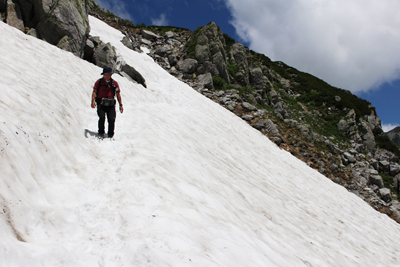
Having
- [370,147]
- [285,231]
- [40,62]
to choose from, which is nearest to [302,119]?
[370,147]

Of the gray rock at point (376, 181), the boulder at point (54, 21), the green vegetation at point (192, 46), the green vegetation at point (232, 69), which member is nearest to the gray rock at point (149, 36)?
the green vegetation at point (192, 46)

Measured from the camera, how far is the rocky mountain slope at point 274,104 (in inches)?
640

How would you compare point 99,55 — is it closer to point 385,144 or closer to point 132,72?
point 132,72

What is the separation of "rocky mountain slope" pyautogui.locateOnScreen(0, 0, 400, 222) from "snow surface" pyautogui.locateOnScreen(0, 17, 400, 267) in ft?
14.6

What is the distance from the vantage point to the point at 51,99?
6.65m

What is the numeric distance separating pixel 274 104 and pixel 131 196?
31626 mm

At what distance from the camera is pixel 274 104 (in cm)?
3328

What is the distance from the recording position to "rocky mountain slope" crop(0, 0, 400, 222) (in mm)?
16250

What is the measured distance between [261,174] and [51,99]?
9.39 meters

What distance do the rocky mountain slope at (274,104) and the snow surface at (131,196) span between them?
14.6ft

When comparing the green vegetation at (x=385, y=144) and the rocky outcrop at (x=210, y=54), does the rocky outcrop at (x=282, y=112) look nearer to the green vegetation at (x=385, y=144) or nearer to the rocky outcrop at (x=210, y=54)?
the rocky outcrop at (x=210, y=54)

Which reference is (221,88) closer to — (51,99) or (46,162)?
(51,99)

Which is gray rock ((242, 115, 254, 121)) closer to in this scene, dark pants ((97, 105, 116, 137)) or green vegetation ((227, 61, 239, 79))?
green vegetation ((227, 61, 239, 79))

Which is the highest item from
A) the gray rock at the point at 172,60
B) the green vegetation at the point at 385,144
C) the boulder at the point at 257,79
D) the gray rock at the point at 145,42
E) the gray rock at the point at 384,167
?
the green vegetation at the point at 385,144
